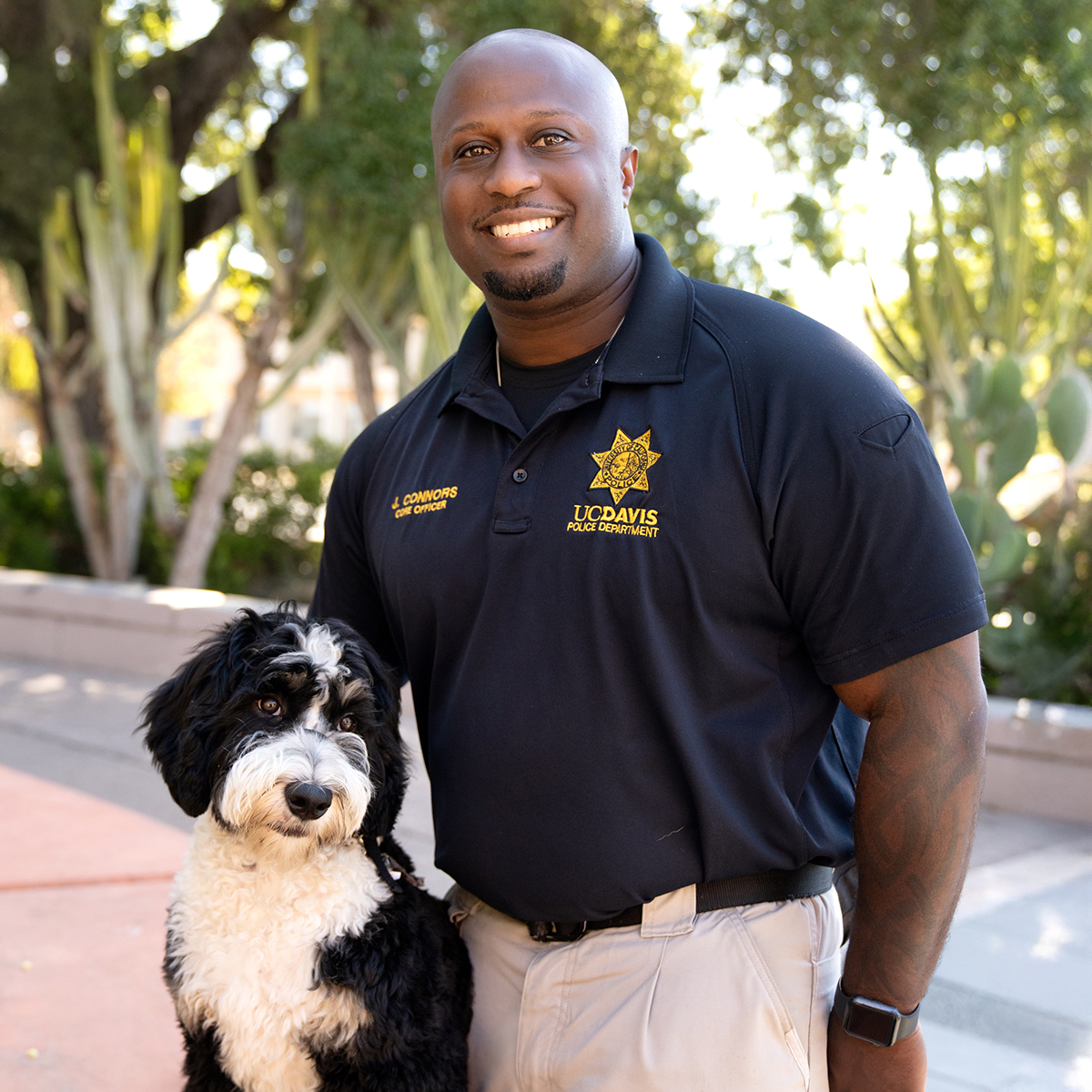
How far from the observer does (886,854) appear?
2.04m

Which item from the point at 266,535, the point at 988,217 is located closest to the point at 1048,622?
the point at 988,217

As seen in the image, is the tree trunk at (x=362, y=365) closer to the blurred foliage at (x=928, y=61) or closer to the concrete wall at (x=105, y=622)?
the concrete wall at (x=105, y=622)

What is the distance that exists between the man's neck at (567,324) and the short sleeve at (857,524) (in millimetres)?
503

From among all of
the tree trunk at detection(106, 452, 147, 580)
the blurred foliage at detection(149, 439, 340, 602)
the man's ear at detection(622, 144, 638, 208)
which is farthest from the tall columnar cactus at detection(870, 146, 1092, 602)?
the tree trunk at detection(106, 452, 147, 580)

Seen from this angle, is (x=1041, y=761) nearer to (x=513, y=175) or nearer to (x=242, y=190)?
(x=513, y=175)

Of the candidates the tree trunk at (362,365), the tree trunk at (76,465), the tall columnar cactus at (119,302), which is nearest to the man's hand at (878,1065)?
the tree trunk at (362,365)

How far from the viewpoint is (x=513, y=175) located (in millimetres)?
2305

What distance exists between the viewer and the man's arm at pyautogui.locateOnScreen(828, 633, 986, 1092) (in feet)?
6.44

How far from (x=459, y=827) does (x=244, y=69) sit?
1206 cm

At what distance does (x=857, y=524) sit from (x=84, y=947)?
3.39 meters

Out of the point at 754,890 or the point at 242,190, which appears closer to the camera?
the point at 754,890

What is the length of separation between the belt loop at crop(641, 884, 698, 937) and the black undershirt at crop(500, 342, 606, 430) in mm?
958

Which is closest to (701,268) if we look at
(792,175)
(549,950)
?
(792,175)

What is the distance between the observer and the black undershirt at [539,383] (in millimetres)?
2387
